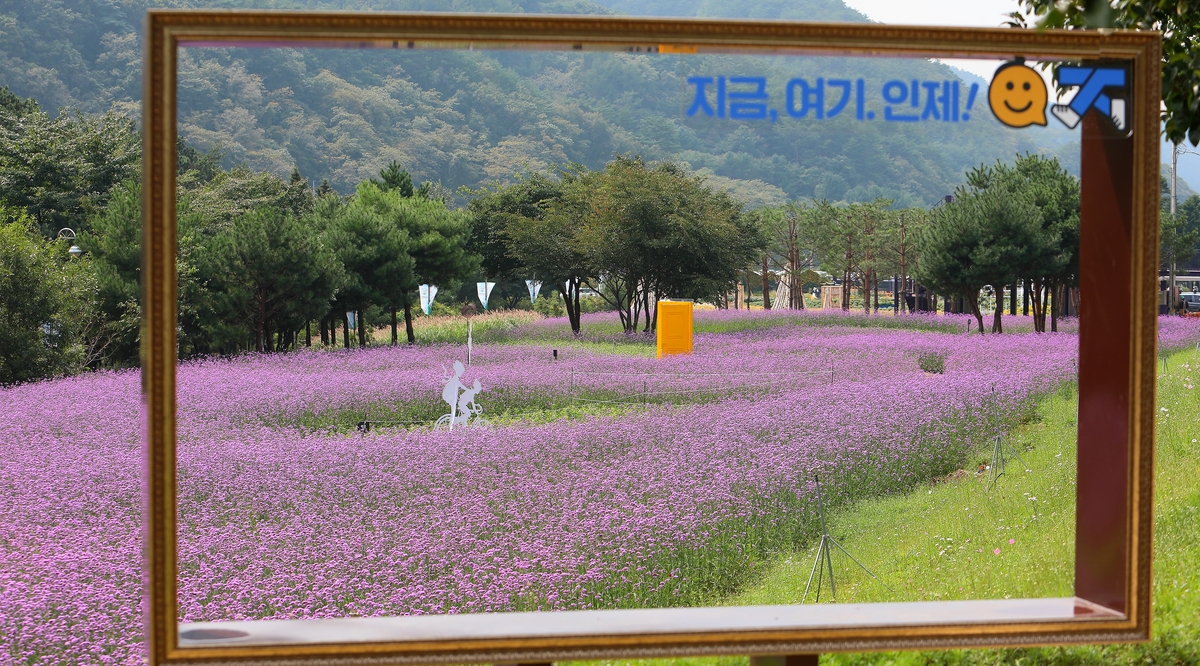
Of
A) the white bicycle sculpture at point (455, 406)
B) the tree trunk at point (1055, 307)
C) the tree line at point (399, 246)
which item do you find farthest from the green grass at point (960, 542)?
the tree trunk at point (1055, 307)

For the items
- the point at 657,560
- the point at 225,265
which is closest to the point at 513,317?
the point at 225,265

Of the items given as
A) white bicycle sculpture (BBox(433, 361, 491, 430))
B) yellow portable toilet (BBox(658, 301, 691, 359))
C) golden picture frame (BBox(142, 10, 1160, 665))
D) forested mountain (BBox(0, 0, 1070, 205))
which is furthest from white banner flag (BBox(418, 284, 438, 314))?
golden picture frame (BBox(142, 10, 1160, 665))

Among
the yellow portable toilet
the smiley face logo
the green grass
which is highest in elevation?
the smiley face logo

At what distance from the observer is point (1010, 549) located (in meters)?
5.51

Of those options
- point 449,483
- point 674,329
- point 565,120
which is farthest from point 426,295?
point 565,120

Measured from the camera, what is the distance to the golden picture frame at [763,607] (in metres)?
2.89

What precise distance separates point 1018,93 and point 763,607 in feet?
6.46

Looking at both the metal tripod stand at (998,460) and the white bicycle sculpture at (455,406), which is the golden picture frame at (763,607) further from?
the white bicycle sculpture at (455,406)

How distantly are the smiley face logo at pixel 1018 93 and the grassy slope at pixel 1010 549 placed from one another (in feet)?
6.91

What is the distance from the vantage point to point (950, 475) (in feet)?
28.2

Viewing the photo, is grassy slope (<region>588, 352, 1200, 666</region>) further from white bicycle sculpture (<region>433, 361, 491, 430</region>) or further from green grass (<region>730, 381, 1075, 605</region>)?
white bicycle sculpture (<region>433, 361, 491, 430</region>)

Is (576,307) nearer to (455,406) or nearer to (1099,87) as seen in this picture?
(455,406)

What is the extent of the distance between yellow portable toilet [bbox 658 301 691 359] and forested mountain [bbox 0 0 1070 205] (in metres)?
7.43

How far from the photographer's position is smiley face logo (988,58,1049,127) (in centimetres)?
316
